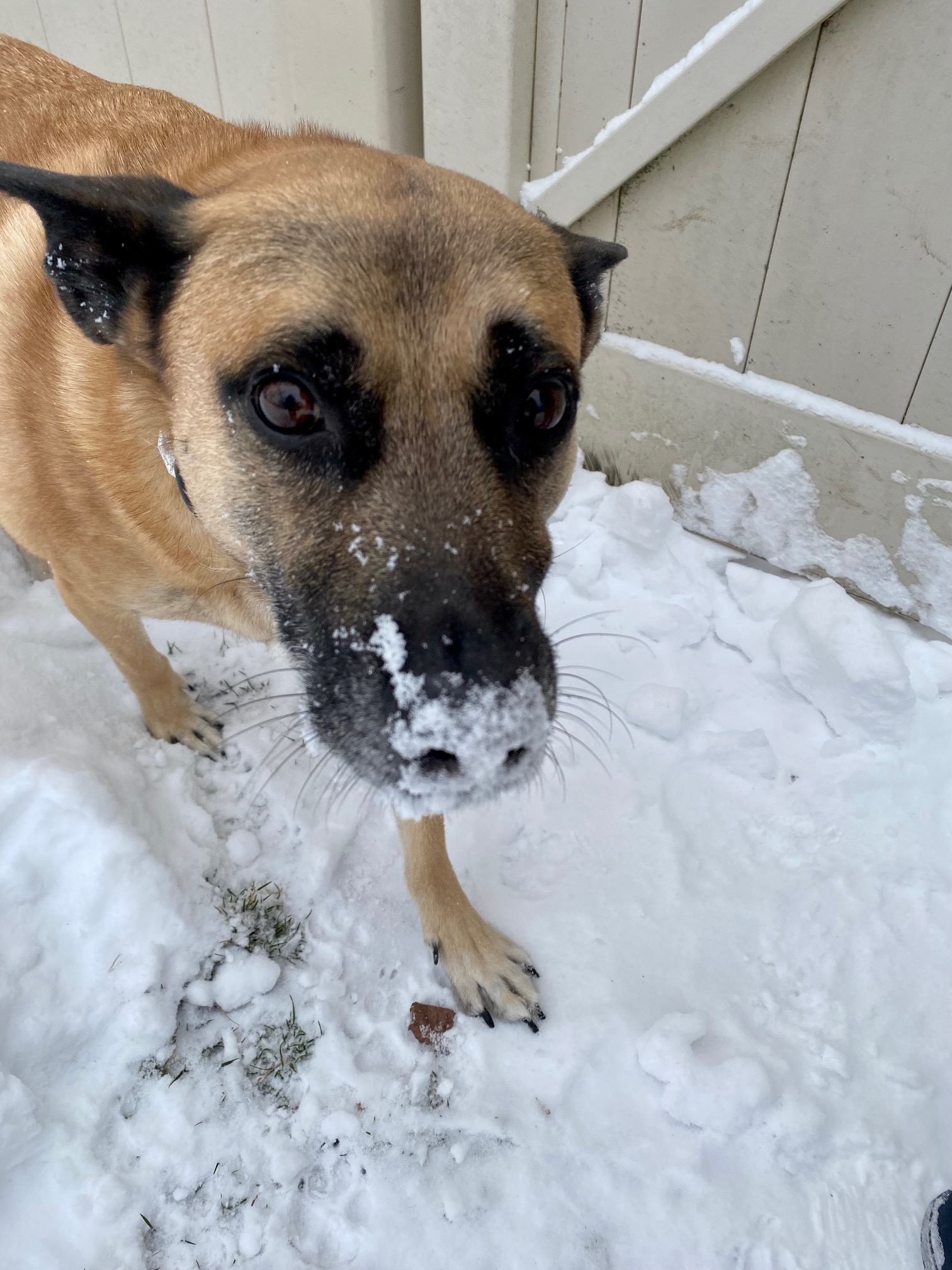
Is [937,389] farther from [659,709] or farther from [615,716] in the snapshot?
[615,716]

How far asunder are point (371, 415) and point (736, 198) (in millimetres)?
2224

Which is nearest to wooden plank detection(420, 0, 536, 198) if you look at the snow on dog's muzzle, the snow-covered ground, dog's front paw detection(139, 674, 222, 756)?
the snow-covered ground

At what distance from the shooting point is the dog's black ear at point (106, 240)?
144 centimetres

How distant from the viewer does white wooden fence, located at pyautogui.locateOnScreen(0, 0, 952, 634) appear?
96.0 inches

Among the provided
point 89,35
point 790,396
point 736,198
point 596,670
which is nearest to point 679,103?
point 736,198

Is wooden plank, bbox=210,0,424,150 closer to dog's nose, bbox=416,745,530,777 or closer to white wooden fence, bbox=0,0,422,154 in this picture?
white wooden fence, bbox=0,0,422,154

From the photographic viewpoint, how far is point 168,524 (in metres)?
1.83

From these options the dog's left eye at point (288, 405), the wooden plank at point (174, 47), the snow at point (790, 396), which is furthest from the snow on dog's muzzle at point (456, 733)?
the wooden plank at point (174, 47)

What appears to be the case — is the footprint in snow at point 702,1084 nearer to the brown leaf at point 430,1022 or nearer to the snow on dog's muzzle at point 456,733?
the brown leaf at point 430,1022

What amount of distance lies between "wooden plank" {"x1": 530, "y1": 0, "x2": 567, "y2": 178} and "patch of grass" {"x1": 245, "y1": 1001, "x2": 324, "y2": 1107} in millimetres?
3334

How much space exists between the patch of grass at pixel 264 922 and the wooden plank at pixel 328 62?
10.9 ft

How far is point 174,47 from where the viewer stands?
4.03m

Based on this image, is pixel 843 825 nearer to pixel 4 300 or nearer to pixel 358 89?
pixel 4 300

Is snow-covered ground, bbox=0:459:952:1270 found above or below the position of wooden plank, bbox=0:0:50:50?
below
